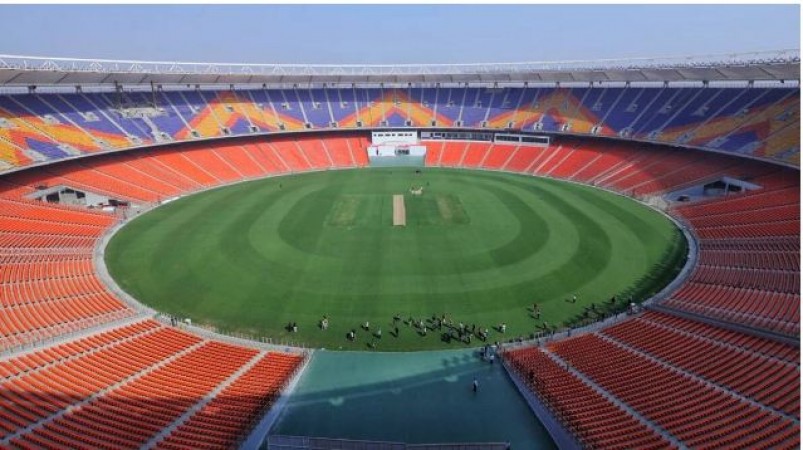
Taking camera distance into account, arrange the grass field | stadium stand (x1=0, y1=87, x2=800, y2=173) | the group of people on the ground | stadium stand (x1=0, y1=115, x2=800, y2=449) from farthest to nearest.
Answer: stadium stand (x1=0, y1=87, x2=800, y2=173) → the grass field → the group of people on the ground → stadium stand (x1=0, y1=115, x2=800, y2=449)

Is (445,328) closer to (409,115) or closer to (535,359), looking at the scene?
(535,359)

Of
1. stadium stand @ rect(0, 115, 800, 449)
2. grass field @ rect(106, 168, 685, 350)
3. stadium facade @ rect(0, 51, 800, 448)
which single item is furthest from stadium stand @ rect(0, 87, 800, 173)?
grass field @ rect(106, 168, 685, 350)

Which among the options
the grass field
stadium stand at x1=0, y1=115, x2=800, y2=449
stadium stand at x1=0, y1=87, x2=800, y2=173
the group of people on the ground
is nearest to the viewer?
stadium stand at x1=0, y1=115, x2=800, y2=449

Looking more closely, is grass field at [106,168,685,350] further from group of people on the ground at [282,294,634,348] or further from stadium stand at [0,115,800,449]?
stadium stand at [0,115,800,449]

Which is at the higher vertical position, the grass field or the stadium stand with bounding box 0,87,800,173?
the stadium stand with bounding box 0,87,800,173

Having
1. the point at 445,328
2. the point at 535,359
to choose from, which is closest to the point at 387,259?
the point at 445,328

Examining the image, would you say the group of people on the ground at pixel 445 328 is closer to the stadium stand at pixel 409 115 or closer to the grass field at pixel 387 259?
the grass field at pixel 387 259

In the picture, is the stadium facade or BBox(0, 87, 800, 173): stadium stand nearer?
the stadium facade

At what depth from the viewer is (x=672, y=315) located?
25.2 metres

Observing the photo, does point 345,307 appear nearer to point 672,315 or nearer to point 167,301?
point 167,301

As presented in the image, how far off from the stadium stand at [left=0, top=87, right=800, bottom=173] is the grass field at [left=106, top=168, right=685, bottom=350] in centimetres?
1191

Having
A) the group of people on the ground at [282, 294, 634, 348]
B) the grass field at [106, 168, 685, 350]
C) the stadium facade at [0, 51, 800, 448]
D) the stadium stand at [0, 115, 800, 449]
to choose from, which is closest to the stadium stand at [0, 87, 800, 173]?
the stadium facade at [0, 51, 800, 448]

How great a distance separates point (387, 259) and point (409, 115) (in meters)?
41.5

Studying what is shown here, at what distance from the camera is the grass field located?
26.9m
